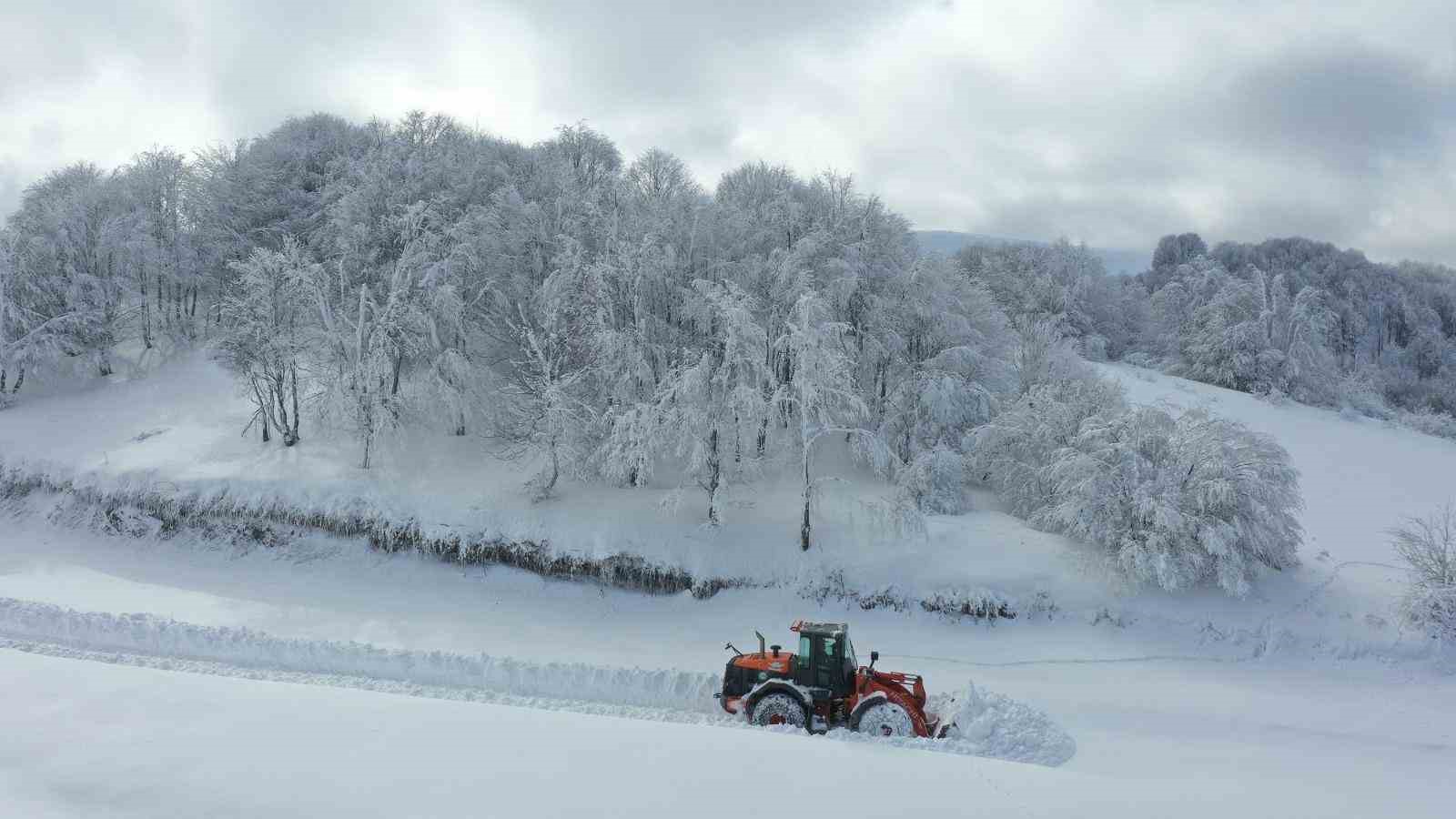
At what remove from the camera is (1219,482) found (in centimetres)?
1727

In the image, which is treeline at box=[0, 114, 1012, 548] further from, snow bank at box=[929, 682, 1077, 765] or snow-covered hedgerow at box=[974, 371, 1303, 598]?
snow bank at box=[929, 682, 1077, 765]

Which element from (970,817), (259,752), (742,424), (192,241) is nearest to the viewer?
(970,817)

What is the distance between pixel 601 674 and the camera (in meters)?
13.2

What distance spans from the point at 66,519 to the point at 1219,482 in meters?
31.0

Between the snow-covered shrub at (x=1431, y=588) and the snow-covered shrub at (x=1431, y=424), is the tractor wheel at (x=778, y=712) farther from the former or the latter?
the snow-covered shrub at (x=1431, y=424)

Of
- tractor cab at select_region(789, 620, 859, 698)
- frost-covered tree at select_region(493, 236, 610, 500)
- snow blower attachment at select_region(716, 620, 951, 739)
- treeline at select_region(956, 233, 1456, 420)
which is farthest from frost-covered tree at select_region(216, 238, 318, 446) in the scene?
treeline at select_region(956, 233, 1456, 420)

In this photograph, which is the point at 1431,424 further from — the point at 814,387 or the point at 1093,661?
the point at 814,387

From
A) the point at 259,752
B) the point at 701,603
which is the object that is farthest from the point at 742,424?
the point at 259,752

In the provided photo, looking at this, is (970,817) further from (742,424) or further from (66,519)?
(66,519)

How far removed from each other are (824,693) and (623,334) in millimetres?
13200

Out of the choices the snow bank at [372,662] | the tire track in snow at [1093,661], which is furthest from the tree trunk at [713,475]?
the snow bank at [372,662]

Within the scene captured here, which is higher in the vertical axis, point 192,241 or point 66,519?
point 192,241

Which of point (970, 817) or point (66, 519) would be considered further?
point (66, 519)

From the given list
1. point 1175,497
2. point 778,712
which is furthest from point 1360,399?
point 778,712
